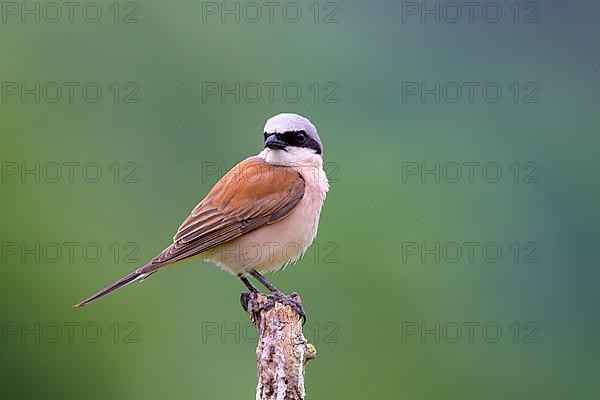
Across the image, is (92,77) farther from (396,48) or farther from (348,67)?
(396,48)

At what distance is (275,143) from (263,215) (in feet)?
1.29

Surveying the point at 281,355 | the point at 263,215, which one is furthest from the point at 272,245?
the point at 281,355

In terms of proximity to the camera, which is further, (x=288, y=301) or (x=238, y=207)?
(x=238, y=207)

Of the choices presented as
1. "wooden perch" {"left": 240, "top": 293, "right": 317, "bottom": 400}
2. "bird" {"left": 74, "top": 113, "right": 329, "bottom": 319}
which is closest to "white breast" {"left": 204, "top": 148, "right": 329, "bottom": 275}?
"bird" {"left": 74, "top": 113, "right": 329, "bottom": 319}

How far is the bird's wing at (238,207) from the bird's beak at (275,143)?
0.15 m

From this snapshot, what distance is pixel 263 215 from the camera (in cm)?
460

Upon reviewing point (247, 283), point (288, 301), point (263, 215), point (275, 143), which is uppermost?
point (275, 143)

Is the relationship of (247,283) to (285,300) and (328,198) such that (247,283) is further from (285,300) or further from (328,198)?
(328,198)

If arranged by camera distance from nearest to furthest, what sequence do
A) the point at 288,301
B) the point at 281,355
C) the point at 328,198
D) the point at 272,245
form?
the point at 281,355 < the point at 288,301 < the point at 272,245 < the point at 328,198

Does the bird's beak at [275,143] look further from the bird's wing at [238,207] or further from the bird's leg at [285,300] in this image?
the bird's leg at [285,300]

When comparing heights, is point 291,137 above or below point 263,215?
above

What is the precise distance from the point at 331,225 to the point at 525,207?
6.08 feet

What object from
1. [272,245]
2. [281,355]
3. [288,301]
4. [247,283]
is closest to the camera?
[281,355]

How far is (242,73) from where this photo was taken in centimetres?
795
